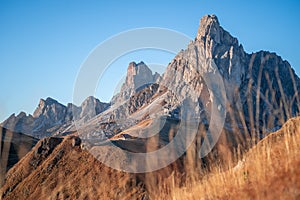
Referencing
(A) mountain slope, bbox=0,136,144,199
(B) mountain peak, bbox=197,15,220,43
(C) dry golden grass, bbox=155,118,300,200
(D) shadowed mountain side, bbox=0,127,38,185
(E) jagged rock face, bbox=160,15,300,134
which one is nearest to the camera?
(C) dry golden grass, bbox=155,118,300,200

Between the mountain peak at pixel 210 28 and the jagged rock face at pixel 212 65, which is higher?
the mountain peak at pixel 210 28

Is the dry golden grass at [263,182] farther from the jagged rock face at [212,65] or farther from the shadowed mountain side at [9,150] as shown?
the jagged rock face at [212,65]

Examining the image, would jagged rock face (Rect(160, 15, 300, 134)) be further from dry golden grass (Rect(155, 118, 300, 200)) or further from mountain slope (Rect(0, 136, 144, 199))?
dry golden grass (Rect(155, 118, 300, 200))

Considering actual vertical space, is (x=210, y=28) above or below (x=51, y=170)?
above

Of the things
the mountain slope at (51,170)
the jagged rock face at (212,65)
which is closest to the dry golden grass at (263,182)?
the mountain slope at (51,170)

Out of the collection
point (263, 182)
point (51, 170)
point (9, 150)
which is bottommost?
point (263, 182)

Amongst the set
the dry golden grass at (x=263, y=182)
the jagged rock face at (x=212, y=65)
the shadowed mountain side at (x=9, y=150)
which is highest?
A: the jagged rock face at (x=212, y=65)

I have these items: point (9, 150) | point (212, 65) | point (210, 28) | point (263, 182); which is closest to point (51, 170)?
point (9, 150)

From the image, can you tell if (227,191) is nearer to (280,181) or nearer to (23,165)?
(280,181)

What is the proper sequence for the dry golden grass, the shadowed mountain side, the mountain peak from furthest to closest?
1. the mountain peak
2. the shadowed mountain side
3. the dry golden grass

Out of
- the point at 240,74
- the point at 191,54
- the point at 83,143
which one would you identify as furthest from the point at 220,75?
the point at 83,143

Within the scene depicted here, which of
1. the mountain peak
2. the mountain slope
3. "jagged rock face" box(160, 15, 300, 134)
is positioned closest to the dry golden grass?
the mountain slope

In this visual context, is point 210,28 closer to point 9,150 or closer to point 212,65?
point 212,65

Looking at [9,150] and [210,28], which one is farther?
[210,28]
